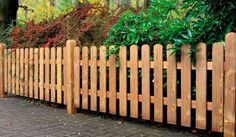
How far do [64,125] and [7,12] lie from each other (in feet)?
24.2

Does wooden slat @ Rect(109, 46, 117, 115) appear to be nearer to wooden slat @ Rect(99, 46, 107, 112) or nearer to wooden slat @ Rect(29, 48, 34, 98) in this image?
wooden slat @ Rect(99, 46, 107, 112)

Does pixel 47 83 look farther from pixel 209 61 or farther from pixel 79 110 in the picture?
pixel 209 61

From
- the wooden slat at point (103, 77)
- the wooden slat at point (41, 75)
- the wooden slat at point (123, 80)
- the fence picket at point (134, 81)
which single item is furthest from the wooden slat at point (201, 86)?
the wooden slat at point (41, 75)

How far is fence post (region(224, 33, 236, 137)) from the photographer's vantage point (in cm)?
493

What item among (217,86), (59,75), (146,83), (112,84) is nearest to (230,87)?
A: (217,86)

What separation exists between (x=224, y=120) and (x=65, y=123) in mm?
2643

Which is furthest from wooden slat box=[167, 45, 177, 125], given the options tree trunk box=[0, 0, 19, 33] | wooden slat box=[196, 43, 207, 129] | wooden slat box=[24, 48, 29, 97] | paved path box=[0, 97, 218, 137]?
tree trunk box=[0, 0, 19, 33]

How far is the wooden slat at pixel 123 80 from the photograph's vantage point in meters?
6.36

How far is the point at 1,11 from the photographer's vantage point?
40.7 feet

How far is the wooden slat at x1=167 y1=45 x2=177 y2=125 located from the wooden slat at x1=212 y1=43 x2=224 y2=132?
0.65 meters

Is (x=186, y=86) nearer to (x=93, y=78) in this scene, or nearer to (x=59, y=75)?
(x=93, y=78)

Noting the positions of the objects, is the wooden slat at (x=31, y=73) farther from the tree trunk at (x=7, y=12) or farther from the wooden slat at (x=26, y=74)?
the tree trunk at (x=7, y=12)

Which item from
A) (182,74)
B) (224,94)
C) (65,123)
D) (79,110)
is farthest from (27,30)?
(224,94)

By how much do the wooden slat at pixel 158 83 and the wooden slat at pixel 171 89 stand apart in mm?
140
